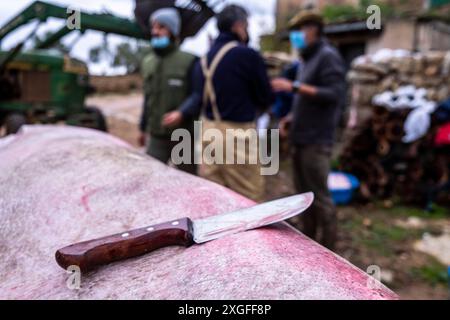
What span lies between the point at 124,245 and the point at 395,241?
4.06m

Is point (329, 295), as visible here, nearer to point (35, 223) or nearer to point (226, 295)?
point (226, 295)

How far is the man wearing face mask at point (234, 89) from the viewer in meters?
3.24

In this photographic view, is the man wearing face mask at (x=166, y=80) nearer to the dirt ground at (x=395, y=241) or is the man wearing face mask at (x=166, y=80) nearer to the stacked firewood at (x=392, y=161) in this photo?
the dirt ground at (x=395, y=241)

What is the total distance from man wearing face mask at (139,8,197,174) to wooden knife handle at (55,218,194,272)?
2.71m

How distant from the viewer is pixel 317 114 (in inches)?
141

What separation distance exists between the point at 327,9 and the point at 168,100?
1121 cm

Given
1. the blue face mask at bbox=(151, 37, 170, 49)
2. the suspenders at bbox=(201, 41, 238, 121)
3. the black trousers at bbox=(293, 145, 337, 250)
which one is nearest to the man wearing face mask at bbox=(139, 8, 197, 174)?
the blue face mask at bbox=(151, 37, 170, 49)

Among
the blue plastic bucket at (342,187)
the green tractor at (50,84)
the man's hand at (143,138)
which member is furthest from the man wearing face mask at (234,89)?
the blue plastic bucket at (342,187)

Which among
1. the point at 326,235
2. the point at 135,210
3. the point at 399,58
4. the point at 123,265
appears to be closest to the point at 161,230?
the point at 123,265

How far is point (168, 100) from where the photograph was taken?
395cm

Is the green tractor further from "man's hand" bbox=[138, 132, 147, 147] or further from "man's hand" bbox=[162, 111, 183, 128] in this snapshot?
"man's hand" bbox=[162, 111, 183, 128]

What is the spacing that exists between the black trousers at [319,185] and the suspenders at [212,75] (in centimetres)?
84

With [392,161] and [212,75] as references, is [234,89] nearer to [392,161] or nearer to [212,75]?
[212,75]

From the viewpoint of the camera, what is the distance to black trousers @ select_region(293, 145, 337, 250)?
3.60m
